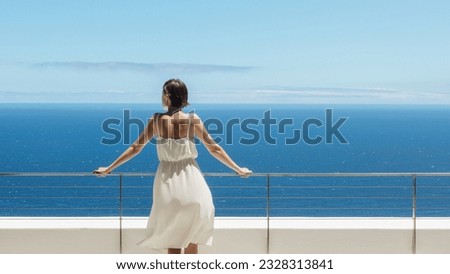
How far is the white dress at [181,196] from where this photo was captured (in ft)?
10.1

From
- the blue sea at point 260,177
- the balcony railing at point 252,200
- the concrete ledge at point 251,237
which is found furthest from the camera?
the blue sea at point 260,177

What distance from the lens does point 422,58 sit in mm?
103562

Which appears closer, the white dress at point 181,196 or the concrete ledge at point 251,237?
the white dress at point 181,196

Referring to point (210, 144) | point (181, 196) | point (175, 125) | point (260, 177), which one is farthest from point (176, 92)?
point (260, 177)

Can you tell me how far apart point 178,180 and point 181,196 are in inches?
2.8

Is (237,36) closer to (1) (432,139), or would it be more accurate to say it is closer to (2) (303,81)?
(2) (303,81)

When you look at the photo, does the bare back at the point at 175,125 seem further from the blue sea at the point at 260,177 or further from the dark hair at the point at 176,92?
the blue sea at the point at 260,177

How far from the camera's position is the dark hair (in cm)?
301

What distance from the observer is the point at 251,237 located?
4184mm

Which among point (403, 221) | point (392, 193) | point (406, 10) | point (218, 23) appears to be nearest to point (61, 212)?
point (392, 193)

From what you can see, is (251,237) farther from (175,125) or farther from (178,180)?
(175,125)

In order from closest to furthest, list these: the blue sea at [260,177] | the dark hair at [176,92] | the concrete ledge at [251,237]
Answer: the dark hair at [176,92] < the concrete ledge at [251,237] < the blue sea at [260,177]

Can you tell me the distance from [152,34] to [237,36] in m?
12.0

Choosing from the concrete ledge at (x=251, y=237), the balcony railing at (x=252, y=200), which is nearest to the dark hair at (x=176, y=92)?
the concrete ledge at (x=251, y=237)
